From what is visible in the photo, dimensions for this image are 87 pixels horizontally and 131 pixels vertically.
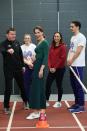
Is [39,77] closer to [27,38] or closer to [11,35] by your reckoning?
[11,35]

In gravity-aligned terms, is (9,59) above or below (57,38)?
below

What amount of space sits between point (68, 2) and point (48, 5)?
49cm

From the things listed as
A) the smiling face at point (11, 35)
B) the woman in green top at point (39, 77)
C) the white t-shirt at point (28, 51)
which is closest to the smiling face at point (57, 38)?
the white t-shirt at point (28, 51)

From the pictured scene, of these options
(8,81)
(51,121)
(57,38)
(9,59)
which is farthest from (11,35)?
(51,121)

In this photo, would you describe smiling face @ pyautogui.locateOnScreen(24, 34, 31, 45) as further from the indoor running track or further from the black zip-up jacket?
the indoor running track

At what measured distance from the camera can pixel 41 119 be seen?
6.18 m

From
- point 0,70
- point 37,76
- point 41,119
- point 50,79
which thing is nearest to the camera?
point 41,119

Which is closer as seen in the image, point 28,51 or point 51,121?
point 51,121

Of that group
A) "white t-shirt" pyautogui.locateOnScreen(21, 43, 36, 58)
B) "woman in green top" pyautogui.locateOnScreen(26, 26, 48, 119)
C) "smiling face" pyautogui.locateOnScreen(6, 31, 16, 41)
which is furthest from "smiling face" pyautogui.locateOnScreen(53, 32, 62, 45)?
"woman in green top" pyautogui.locateOnScreen(26, 26, 48, 119)

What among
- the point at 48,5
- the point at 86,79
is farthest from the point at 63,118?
the point at 48,5

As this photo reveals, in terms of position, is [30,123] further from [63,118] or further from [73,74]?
[73,74]

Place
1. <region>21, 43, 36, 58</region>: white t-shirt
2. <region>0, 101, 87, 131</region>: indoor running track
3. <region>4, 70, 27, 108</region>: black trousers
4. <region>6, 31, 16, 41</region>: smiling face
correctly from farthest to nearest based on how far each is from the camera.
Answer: <region>21, 43, 36, 58</region>: white t-shirt, <region>4, 70, 27, 108</region>: black trousers, <region>6, 31, 16, 41</region>: smiling face, <region>0, 101, 87, 131</region>: indoor running track

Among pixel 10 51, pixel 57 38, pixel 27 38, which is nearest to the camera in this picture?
pixel 10 51

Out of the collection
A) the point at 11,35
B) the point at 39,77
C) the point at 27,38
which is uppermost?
the point at 11,35
